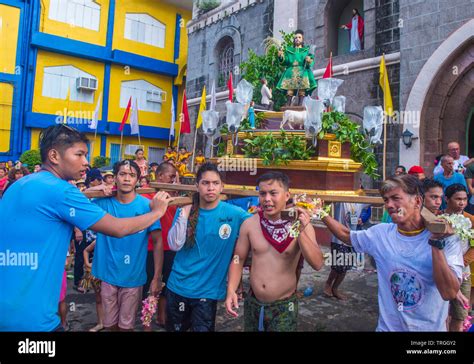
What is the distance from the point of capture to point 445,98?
876cm

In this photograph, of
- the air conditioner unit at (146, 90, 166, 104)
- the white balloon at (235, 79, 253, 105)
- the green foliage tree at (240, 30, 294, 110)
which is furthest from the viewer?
the air conditioner unit at (146, 90, 166, 104)

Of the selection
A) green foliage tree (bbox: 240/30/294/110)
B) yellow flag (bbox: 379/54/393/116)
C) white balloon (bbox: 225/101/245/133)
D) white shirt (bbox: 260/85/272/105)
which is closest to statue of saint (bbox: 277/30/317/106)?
white shirt (bbox: 260/85/272/105)

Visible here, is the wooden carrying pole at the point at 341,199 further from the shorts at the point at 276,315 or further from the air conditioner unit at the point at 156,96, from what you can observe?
the air conditioner unit at the point at 156,96

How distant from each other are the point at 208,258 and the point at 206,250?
0.22 feet

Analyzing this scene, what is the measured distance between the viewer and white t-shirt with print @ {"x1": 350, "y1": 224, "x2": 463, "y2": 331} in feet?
7.29

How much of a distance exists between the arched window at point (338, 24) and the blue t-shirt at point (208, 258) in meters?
9.68

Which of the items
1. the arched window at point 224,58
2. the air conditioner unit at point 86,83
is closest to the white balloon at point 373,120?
the arched window at point 224,58

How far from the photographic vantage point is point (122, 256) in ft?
10.9

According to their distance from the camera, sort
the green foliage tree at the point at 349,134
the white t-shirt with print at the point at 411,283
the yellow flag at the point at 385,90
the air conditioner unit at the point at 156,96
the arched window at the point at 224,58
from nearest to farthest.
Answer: the white t-shirt with print at the point at 411,283 → the green foliage tree at the point at 349,134 → the yellow flag at the point at 385,90 → the arched window at the point at 224,58 → the air conditioner unit at the point at 156,96

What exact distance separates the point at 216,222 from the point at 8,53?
1863 cm

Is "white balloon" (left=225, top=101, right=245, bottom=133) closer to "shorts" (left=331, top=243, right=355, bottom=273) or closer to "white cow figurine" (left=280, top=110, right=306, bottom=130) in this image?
"white cow figurine" (left=280, top=110, right=306, bottom=130)

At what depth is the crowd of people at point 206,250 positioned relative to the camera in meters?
2.10
